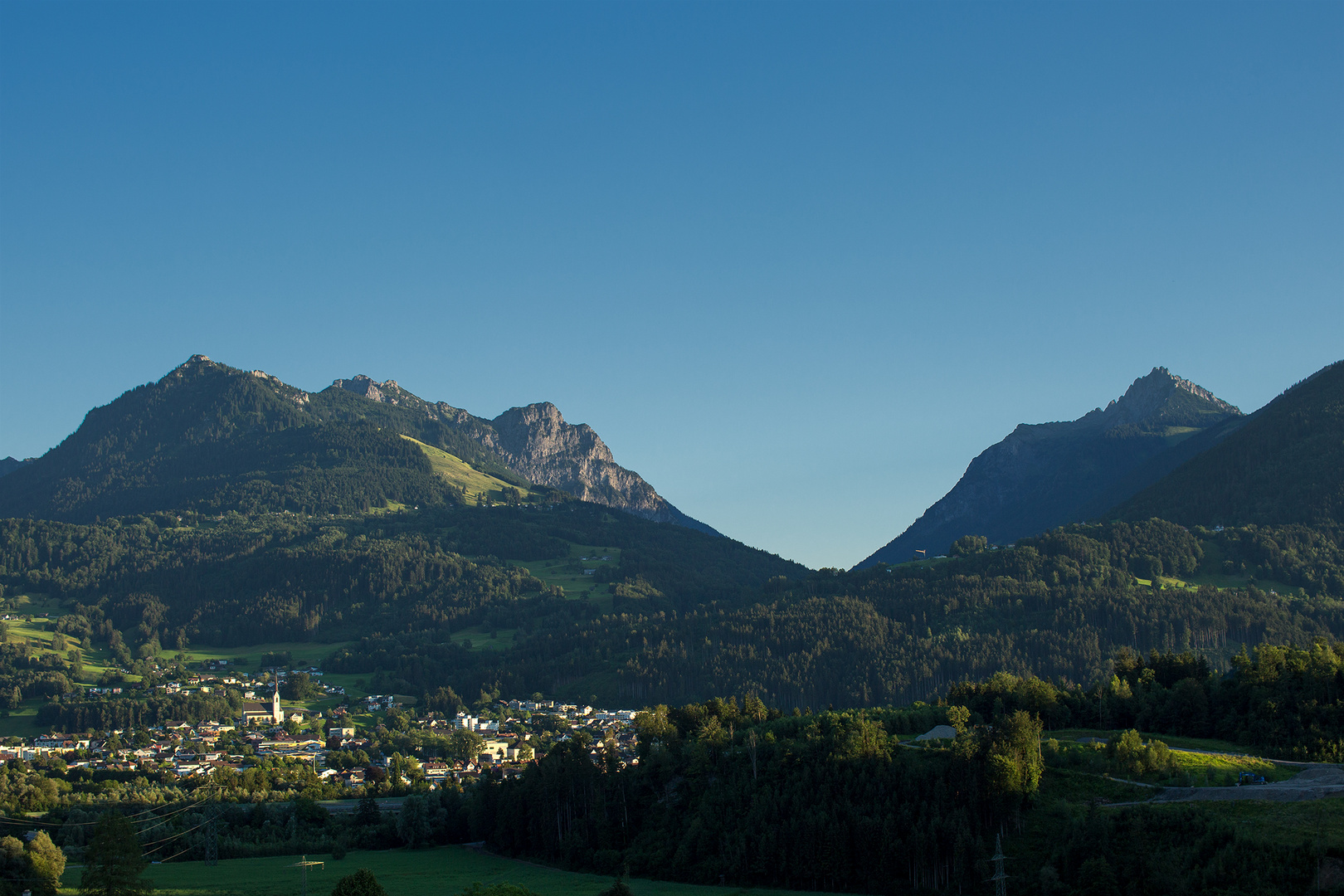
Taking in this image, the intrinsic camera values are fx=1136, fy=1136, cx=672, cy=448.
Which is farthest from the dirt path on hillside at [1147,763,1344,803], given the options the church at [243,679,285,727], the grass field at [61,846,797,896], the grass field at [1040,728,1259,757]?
the church at [243,679,285,727]

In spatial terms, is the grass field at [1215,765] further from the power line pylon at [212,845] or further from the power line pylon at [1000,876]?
the power line pylon at [212,845]

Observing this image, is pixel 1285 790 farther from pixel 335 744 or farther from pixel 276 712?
pixel 276 712

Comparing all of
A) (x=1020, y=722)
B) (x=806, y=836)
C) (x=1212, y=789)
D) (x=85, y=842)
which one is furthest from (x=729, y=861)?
(x=85, y=842)

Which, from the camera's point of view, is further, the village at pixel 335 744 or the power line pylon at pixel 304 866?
the village at pixel 335 744

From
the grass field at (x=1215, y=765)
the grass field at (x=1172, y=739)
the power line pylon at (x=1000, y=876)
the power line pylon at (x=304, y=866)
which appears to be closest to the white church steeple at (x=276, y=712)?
the power line pylon at (x=304, y=866)

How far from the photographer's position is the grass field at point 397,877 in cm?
7931

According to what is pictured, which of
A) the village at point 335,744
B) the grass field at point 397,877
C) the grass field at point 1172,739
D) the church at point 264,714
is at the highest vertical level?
the grass field at point 1172,739

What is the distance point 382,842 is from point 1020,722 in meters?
62.2

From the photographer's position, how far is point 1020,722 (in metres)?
75.6

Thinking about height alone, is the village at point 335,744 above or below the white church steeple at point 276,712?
below

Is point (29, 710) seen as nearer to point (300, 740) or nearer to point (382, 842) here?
point (300, 740)

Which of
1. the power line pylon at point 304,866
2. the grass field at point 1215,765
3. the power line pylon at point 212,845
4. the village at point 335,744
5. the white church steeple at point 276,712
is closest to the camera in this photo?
the grass field at point 1215,765

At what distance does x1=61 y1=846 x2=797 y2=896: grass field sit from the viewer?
7931 centimetres

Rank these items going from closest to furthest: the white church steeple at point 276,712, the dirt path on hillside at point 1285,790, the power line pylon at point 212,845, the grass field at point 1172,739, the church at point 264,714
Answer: the dirt path on hillside at point 1285,790
the grass field at point 1172,739
the power line pylon at point 212,845
the church at point 264,714
the white church steeple at point 276,712
